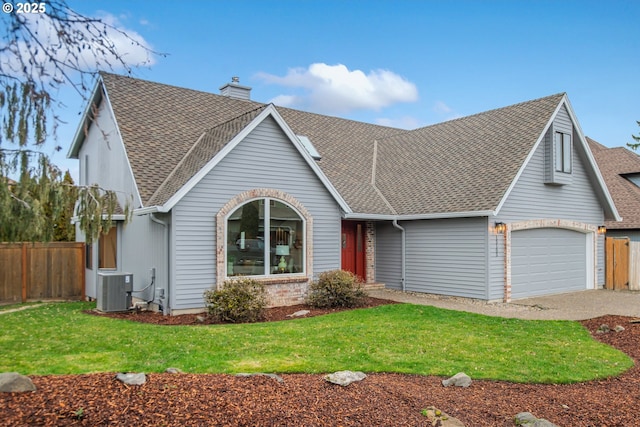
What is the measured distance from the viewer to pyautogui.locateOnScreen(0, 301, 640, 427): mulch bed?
425 cm

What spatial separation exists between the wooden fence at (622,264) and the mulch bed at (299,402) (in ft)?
43.7

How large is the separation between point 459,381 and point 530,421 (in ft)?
4.72

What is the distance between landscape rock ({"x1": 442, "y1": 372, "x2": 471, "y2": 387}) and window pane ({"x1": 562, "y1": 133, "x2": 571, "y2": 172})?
1211 cm

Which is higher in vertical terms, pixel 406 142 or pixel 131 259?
pixel 406 142

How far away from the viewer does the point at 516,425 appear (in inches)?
204

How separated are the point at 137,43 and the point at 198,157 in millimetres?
8963

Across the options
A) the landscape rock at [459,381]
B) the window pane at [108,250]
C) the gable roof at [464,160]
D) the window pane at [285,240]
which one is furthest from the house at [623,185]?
the window pane at [108,250]

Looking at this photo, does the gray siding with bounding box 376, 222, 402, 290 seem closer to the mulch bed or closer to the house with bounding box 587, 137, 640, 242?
the mulch bed

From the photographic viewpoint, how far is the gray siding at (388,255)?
17.1 meters

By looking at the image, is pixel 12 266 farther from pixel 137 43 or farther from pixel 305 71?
pixel 305 71

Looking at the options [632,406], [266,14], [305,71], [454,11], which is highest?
[305,71]

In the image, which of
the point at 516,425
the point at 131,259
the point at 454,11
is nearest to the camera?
the point at 516,425

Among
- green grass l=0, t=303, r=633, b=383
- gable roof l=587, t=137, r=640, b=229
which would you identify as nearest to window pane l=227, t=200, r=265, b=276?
green grass l=0, t=303, r=633, b=383

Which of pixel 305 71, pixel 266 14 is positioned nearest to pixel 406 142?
pixel 305 71
